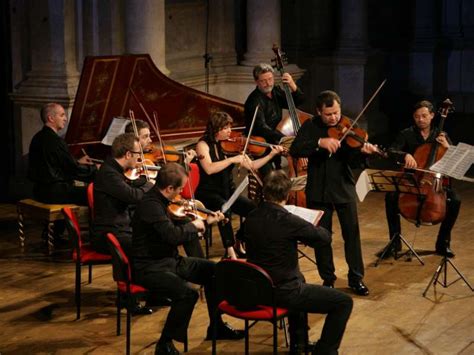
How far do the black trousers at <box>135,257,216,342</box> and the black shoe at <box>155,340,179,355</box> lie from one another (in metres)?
0.06

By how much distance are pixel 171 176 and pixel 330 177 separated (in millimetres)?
1596

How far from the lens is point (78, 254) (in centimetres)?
698

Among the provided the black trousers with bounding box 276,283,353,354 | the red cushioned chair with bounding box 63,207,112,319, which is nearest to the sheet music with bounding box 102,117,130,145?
the red cushioned chair with bounding box 63,207,112,319

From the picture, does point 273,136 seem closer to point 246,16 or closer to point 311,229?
point 311,229

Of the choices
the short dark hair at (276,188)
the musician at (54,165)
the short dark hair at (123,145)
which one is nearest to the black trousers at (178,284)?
the short dark hair at (276,188)

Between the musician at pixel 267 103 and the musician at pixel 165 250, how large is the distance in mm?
2773

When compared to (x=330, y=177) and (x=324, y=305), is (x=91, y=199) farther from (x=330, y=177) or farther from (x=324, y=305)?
(x=324, y=305)

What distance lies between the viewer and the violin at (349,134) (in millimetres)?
7152

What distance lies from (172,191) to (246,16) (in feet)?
23.0

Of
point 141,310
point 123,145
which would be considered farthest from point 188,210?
point 141,310


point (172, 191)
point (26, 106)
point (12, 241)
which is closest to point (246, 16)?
point (26, 106)

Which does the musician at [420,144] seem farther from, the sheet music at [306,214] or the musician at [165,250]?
the musician at [165,250]

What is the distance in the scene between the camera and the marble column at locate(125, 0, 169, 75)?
10.4 m

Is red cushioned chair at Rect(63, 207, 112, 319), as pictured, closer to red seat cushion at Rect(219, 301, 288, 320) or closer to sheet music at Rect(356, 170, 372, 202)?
red seat cushion at Rect(219, 301, 288, 320)
